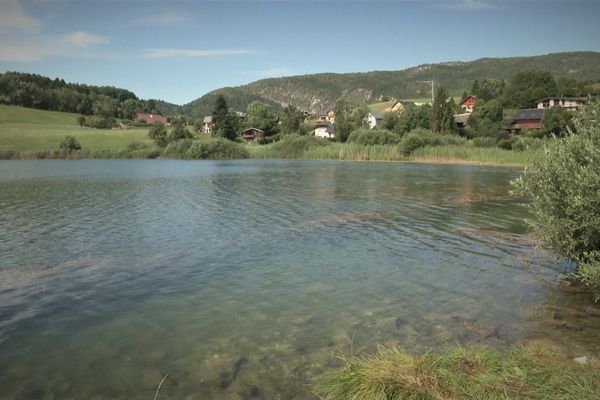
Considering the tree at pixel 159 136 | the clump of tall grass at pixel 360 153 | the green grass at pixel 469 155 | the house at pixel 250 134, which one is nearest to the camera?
the green grass at pixel 469 155

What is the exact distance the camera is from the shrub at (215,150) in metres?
97.6

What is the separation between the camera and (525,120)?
11175 centimetres

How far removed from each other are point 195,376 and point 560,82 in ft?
639

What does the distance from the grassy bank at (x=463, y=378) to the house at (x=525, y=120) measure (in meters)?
115

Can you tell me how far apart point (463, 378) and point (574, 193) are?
21.6 ft

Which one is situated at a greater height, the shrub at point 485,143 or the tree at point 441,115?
the tree at point 441,115

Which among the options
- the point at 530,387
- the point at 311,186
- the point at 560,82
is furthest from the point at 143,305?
the point at 560,82

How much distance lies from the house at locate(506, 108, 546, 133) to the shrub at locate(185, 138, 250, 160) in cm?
6958

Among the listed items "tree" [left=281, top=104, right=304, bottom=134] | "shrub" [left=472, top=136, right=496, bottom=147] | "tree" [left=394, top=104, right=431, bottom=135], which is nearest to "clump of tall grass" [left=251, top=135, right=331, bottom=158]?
"tree" [left=394, top=104, right=431, bottom=135]

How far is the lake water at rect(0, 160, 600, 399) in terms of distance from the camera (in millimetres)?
7355

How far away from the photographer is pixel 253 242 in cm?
1714

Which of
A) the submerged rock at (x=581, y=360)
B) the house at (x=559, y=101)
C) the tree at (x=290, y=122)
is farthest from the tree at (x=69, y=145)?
the house at (x=559, y=101)

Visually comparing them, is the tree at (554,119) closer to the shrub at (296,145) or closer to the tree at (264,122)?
the shrub at (296,145)

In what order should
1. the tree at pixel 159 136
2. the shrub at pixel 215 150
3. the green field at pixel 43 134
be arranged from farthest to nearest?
the tree at pixel 159 136 < the green field at pixel 43 134 < the shrub at pixel 215 150
